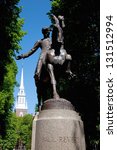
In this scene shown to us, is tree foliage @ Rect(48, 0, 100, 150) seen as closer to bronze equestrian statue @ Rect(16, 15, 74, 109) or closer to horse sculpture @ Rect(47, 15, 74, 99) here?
bronze equestrian statue @ Rect(16, 15, 74, 109)

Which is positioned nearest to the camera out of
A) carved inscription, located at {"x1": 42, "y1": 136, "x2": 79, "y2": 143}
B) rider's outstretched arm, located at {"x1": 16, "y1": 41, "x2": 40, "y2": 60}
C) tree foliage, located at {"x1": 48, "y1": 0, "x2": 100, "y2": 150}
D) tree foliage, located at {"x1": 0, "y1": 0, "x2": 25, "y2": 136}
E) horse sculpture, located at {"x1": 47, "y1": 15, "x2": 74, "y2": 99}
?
carved inscription, located at {"x1": 42, "y1": 136, "x2": 79, "y2": 143}

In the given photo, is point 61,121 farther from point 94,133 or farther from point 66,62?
point 94,133

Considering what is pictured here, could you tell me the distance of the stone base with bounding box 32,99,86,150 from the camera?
9656 millimetres

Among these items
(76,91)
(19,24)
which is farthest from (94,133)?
(19,24)

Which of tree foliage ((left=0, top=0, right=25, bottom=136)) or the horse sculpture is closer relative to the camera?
the horse sculpture

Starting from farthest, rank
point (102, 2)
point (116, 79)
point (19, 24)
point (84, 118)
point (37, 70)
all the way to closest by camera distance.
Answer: point (19, 24)
point (84, 118)
point (37, 70)
point (102, 2)
point (116, 79)

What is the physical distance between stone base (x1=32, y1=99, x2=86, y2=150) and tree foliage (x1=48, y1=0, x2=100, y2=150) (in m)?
10.9

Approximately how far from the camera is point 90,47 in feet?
72.3

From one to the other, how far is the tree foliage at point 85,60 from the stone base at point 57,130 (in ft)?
35.8

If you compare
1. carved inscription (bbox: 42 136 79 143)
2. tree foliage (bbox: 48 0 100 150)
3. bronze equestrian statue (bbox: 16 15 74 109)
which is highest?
tree foliage (bbox: 48 0 100 150)

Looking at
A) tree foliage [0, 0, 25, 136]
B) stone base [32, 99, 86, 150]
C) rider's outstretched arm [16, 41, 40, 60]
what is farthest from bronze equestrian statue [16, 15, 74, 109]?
tree foliage [0, 0, 25, 136]

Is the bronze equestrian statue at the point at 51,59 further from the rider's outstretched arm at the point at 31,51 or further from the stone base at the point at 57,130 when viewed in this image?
the stone base at the point at 57,130

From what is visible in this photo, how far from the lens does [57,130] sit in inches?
384

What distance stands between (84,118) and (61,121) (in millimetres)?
11315
